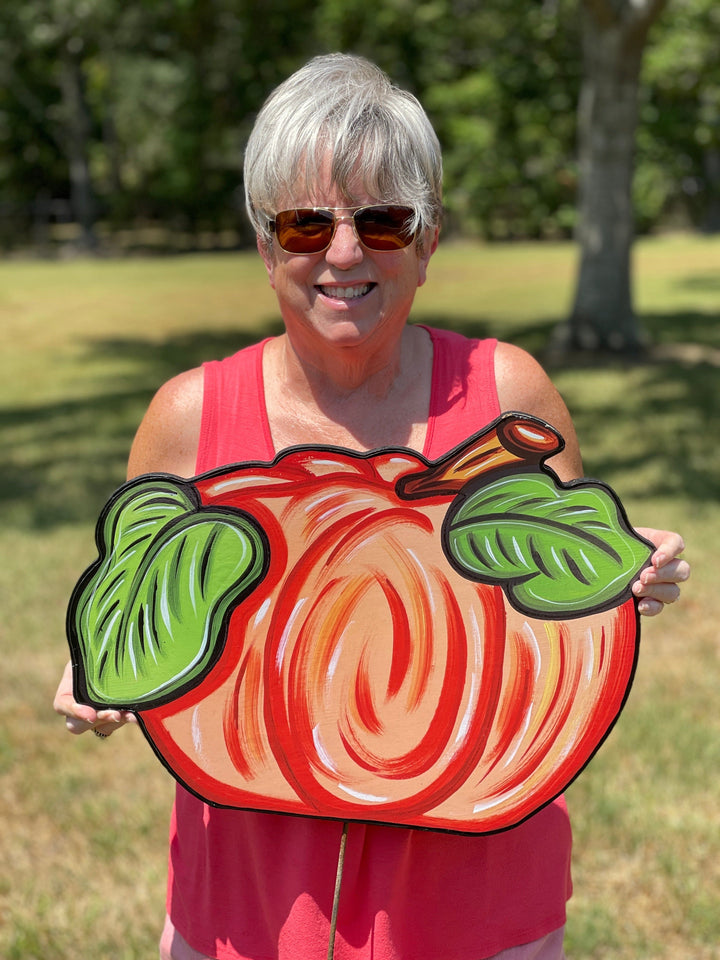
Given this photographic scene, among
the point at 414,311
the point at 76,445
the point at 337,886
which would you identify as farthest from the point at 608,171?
the point at 337,886

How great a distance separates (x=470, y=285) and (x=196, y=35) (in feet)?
23.8

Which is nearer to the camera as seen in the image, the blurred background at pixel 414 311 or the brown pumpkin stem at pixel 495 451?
the brown pumpkin stem at pixel 495 451

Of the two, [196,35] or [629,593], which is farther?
[196,35]

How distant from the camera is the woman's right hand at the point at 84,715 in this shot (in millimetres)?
1449

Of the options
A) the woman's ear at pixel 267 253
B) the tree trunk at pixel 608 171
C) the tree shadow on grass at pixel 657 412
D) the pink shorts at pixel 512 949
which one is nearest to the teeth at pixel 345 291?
the woman's ear at pixel 267 253

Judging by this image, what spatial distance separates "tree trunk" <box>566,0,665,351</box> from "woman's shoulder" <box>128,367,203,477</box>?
858cm

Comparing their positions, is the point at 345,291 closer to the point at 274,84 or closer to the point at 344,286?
the point at 344,286

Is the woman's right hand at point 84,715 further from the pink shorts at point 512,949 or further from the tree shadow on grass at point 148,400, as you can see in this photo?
the tree shadow on grass at point 148,400

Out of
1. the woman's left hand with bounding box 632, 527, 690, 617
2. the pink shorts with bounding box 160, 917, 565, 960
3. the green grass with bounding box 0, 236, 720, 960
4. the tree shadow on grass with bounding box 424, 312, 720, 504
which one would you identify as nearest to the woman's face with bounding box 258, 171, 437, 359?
the woman's left hand with bounding box 632, 527, 690, 617

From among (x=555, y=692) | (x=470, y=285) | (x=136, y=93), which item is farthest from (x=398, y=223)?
(x=136, y=93)

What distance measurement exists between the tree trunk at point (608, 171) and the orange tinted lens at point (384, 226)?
8523 millimetres

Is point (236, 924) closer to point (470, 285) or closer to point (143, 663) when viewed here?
point (143, 663)

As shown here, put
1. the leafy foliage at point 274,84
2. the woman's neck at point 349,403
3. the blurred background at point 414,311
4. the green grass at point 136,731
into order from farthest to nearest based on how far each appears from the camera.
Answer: the leafy foliage at point 274,84 → the blurred background at point 414,311 → the green grass at point 136,731 → the woman's neck at point 349,403

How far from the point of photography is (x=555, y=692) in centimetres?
147
